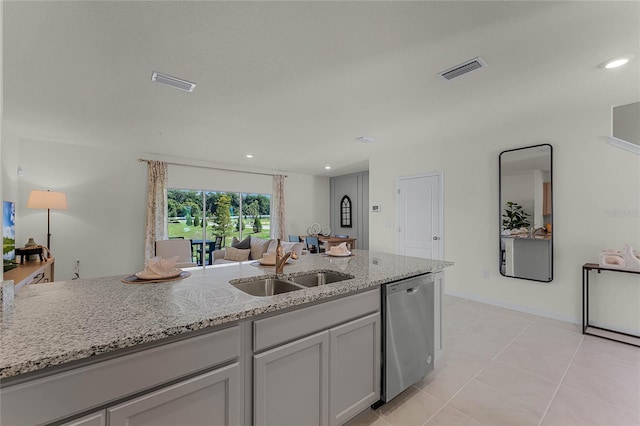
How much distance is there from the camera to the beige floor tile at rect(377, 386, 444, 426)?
1708mm

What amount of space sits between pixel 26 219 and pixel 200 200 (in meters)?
2.60

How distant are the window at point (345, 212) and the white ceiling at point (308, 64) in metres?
4.05

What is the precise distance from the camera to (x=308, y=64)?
214 centimetres

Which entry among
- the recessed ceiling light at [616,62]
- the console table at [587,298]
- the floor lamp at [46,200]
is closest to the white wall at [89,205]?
the floor lamp at [46,200]

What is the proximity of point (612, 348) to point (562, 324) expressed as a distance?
57cm

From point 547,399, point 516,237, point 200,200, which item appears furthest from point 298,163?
point 547,399

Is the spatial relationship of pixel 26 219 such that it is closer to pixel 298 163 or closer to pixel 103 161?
pixel 103 161

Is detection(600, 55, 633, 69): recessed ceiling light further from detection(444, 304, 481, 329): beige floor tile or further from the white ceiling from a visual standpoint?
detection(444, 304, 481, 329): beige floor tile

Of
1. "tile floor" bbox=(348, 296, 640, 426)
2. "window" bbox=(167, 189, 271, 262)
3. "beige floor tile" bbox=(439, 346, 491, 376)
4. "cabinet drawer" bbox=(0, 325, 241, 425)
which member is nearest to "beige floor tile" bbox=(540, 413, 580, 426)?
"tile floor" bbox=(348, 296, 640, 426)

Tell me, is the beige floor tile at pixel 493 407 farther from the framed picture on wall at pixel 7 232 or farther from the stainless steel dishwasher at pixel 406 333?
the framed picture on wall at pixel 7 232

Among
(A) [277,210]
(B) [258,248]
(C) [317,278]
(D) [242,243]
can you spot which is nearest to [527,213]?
(C) [317,278]

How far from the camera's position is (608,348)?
256 centimetres

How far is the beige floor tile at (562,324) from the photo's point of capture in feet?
9.83

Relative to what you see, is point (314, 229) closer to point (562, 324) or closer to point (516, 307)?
point (516, 307)
